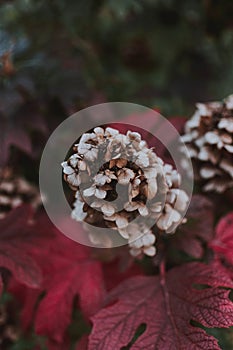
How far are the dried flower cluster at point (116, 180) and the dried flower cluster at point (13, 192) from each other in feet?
1.01

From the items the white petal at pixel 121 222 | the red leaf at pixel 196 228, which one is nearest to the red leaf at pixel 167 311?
the red leaf at pixel 196 228

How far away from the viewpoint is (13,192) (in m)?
1.02

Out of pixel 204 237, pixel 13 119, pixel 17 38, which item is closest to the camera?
pixel 204 237

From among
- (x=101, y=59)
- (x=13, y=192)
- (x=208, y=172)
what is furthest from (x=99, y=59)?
(x=208, y=172)

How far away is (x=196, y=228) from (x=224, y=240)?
5 centimetres

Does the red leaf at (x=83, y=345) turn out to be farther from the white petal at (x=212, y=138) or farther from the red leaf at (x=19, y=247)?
the white petal at (x=212, y=138)

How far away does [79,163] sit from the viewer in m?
0.66

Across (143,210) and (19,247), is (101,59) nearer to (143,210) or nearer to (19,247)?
(19,247)

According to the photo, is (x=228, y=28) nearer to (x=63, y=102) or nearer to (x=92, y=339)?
(x=63, y=102)

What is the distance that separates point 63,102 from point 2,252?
32cm

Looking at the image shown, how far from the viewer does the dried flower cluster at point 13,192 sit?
999mm

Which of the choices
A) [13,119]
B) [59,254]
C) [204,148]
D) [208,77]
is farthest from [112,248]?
[208,77]

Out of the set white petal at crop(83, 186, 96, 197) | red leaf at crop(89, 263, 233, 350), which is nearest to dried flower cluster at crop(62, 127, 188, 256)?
white petal at crop(83, 186, 96, 197)

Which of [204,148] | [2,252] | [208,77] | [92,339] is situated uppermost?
[208,77]
